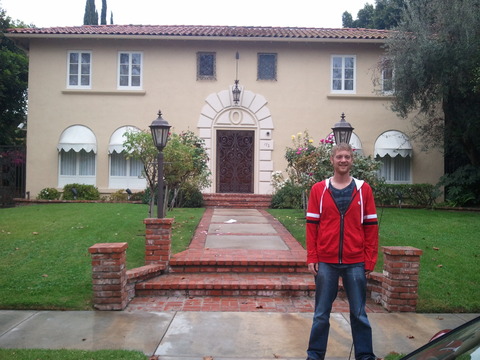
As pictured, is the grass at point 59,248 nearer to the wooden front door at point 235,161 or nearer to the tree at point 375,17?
the wooden front door at point 235,161

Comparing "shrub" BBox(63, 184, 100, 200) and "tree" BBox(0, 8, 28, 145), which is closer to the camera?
"shrub" BBox(63, 184, 100, 200)

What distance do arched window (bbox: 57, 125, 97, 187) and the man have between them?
14613 millimetres

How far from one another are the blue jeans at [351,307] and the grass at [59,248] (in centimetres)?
315

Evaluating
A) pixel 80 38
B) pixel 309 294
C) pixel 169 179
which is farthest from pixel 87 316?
pixel 80 38

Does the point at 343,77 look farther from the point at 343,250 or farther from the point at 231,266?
the point at 343,250

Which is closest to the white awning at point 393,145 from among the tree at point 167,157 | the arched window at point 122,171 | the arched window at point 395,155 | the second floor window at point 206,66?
the arched window at point 395,155

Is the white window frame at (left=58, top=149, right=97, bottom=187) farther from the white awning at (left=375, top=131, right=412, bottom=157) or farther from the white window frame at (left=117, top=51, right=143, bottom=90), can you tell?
the white awning at (left=375, top=131, right=412, bottom=157)

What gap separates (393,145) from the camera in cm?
1717

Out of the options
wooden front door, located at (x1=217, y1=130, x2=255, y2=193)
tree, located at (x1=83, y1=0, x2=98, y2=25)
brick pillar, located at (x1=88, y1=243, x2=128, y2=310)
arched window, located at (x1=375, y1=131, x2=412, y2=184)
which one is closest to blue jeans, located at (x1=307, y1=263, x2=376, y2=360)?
brick pillar, located at (x1=88, y1=243, x2=128, y2=310)

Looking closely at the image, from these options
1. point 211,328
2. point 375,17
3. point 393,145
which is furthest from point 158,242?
point 375,17

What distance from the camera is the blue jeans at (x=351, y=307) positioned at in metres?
3.77

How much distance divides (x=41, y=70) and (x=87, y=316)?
14.4 meters

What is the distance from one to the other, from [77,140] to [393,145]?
12.2m

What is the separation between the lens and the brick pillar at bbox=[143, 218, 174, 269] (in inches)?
265
